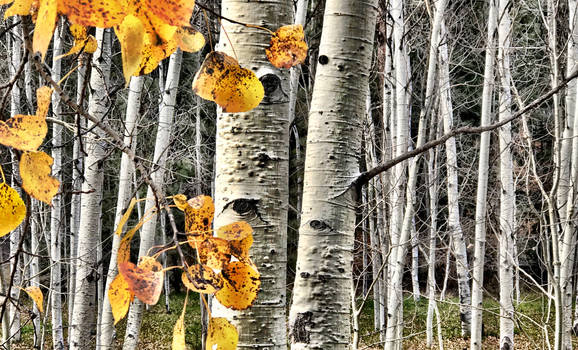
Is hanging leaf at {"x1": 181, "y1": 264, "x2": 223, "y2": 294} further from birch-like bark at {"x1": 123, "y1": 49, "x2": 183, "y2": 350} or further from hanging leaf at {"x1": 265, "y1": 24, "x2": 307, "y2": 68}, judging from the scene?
birch-like bark at {"x1": 123, "y1": 49, "x2": 183, "y2": 350}

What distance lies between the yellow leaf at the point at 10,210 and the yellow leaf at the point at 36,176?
0.04ft

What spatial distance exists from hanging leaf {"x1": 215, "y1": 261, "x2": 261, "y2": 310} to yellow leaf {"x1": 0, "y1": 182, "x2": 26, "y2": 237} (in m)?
0.17

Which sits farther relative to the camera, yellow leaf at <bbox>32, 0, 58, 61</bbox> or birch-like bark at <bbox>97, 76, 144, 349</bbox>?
birch-like bark at <bbox>97, 76, 144, 349</bbox>

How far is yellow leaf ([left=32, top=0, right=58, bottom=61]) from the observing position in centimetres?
30

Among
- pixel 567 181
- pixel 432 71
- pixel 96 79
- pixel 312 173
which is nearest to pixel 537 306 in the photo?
pixel 567 181

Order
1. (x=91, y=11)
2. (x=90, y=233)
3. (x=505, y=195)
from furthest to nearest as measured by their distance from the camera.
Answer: (x=505, y=195) < (x=90, y=233) < (x=91, y=11)

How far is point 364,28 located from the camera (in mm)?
1043

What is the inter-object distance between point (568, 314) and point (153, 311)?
36.0 feet

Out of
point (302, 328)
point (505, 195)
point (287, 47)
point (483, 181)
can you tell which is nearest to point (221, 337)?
point (287, 47)

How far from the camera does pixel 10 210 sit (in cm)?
41

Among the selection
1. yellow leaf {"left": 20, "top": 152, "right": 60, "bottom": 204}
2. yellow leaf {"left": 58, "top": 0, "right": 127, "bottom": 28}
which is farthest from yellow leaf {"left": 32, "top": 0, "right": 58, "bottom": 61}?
yellow leaf {"left": 20, "top": 152, "right": 60, "bottom": 204}

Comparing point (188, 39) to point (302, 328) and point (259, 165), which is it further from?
point (302, 328)

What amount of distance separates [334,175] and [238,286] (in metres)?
0.63

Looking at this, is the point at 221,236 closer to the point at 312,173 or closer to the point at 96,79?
the point at 312,173
